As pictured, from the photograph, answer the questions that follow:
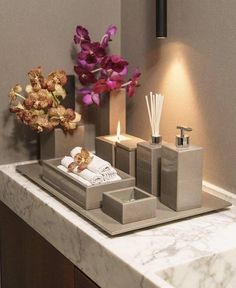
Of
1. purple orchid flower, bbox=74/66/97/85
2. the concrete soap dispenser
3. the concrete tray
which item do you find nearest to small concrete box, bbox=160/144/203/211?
the concrete soap dispenser

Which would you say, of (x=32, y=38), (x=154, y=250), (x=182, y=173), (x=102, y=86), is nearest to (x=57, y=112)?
(x=102, y=86)

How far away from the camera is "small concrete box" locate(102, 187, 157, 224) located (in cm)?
127

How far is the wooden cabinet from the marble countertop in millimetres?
34

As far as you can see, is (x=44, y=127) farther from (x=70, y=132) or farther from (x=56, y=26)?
(x=56, y=26)

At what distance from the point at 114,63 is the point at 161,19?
21cm

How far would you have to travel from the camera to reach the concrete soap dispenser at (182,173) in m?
1.34

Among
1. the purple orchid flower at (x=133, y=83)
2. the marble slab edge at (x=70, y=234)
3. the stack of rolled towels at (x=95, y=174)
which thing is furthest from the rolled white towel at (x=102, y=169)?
the purple orchid flower at (x=133, y=83)

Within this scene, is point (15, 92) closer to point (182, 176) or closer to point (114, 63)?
point (114, 63)

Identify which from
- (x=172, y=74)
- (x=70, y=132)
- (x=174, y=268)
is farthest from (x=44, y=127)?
(x=174, y=268)

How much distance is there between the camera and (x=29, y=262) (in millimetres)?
1631

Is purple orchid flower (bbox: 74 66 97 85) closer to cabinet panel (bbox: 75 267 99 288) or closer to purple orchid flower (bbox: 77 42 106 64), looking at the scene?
purple orchid flower (bbox: 77 42 106 64)

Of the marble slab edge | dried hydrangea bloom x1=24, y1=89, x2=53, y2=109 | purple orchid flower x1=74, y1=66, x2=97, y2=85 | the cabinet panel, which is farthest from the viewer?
purple orchid flower x1=74, y1=66, x2=97, y2=85

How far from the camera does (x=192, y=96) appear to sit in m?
1.57

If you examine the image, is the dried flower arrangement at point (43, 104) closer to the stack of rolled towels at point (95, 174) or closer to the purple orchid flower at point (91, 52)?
the purple orchid flower at point (91, 52)
